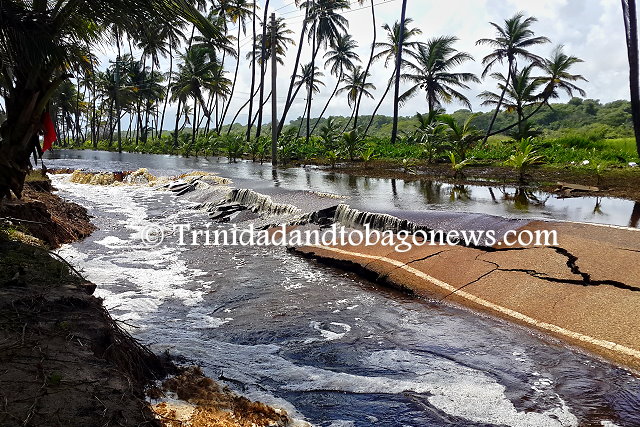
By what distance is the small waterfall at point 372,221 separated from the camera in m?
9.54

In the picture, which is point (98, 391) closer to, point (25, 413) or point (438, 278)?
point (25, 413)

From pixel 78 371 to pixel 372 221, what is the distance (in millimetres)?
7651

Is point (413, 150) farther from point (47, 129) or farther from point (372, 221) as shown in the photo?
point (47, 129)

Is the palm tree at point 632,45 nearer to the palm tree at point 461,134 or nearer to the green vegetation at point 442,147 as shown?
the green vegetation at point 442,147

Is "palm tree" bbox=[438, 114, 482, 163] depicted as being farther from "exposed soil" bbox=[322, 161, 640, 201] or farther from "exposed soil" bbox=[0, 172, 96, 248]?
"exposed soil" bbox=[0, 172, 96, 248]

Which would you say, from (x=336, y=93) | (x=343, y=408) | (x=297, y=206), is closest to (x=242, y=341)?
(x=343, y=408)

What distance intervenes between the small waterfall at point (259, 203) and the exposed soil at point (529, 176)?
8.72 metres

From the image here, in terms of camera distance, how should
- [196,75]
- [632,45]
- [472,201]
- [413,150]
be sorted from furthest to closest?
[196,75] < [413,150] < [632,45] < [472,201]

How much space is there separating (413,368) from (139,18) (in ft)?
14.1

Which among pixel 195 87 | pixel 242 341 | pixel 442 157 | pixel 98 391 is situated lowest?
pixel 242 341

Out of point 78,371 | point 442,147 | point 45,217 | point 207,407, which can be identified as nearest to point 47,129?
point 78,371

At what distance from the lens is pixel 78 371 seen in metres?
3.12

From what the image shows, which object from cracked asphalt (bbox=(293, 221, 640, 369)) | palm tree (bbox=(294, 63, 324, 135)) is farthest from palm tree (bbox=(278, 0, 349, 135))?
cracked asphalt (bbox=(293, 221, 640, 369))

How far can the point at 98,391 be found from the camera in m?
2.95
